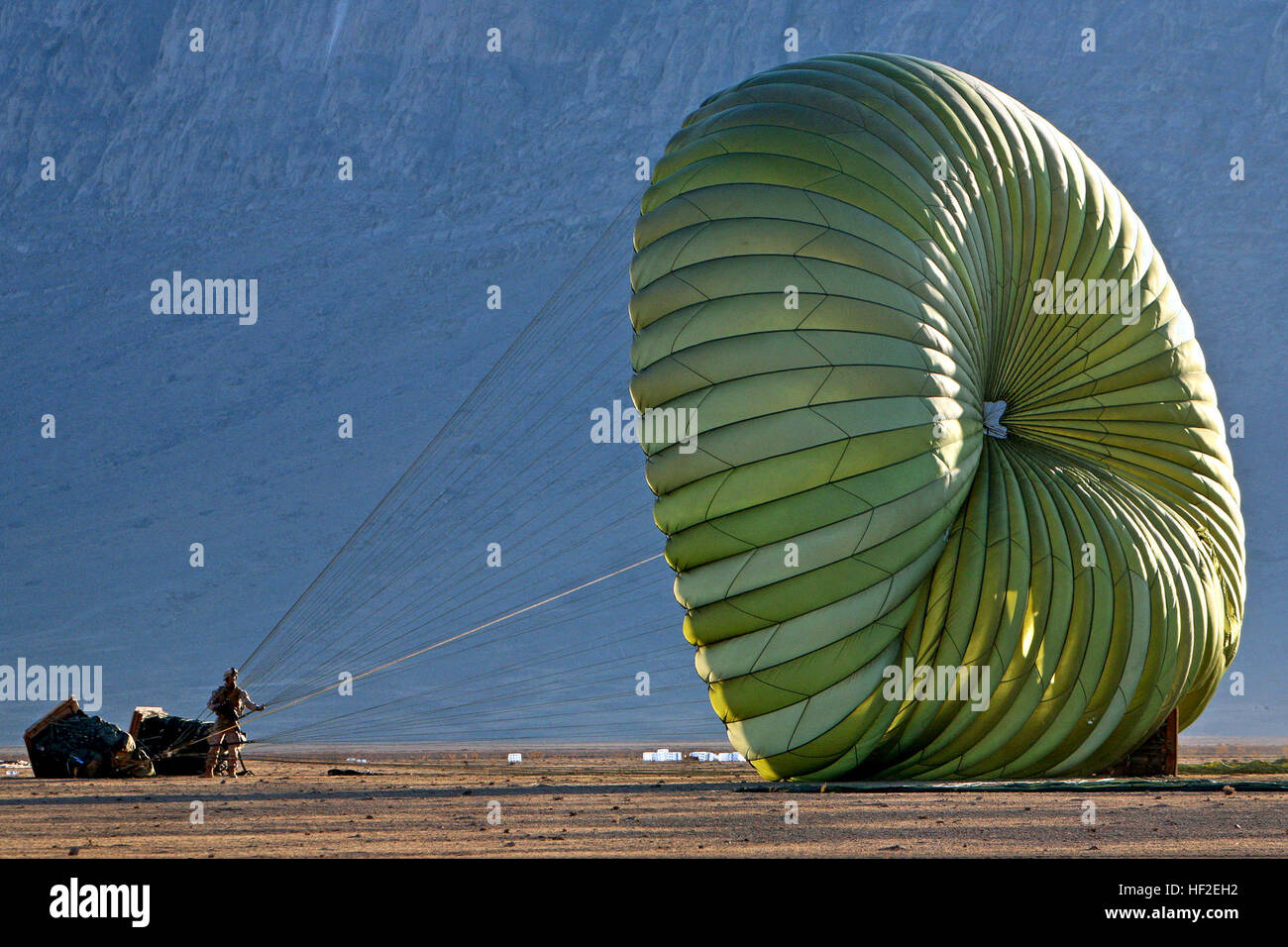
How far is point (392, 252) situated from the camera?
74438 millimetres

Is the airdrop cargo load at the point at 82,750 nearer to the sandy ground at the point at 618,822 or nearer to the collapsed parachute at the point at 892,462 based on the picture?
the sandy ground at the point at 618,822

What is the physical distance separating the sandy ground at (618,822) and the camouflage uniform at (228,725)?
1.09 m

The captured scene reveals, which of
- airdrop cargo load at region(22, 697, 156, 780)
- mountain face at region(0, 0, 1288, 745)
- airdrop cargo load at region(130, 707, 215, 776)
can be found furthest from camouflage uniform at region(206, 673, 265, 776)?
mountain face at region(0, 0, 1288, 745)

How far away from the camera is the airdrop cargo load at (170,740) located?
51.9 ft

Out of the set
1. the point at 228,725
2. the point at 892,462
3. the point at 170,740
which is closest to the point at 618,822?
the point at 892,462

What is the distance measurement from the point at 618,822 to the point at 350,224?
68629mm

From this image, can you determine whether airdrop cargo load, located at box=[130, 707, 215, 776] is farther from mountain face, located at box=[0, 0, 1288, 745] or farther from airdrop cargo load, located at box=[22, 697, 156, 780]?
mountain face, located at box=[0, 0, 1288, 745]

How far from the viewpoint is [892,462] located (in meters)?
11.8

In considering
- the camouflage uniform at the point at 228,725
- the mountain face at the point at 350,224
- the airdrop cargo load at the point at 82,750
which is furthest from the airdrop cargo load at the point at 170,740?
the mountain face at the point at 350,224

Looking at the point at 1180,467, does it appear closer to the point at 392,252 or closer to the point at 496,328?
the point at 496,328

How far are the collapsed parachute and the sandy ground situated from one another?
85 cm
